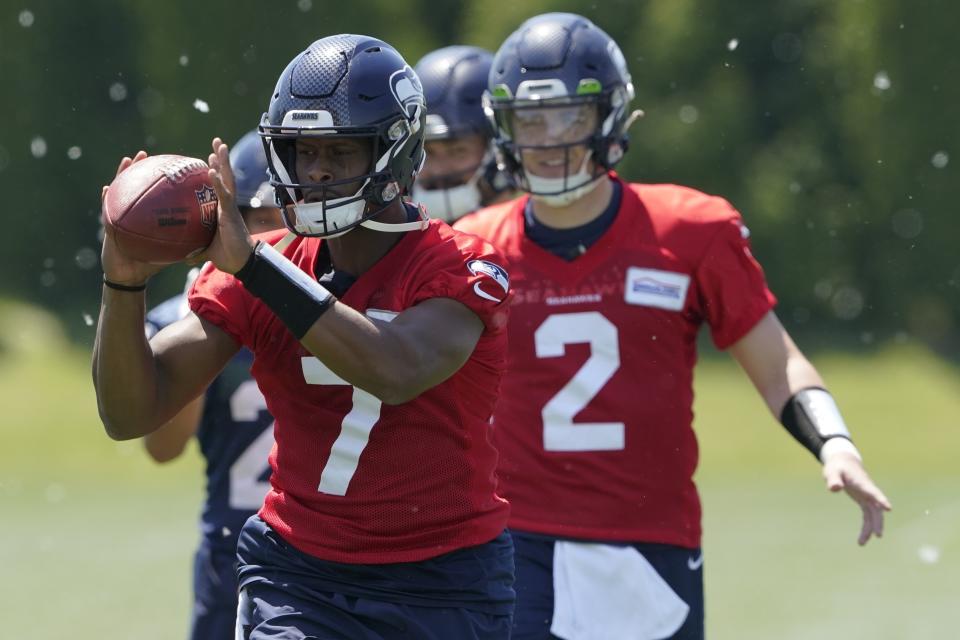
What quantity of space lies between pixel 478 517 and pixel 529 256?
1.50m

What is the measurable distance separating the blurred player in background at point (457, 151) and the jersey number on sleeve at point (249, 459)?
1287 millimetres

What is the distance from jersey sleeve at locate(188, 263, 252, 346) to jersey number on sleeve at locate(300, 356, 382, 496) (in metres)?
0.19

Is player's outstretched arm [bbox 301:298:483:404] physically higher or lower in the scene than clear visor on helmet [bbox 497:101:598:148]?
higher

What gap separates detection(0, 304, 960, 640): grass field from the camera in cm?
857

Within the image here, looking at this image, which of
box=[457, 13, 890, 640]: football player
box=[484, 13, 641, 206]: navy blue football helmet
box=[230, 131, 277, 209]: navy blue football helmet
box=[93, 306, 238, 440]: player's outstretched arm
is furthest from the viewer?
box=[230, 131, 277, 209]: navy blue football helmet

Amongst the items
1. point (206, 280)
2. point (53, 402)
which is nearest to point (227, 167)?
point (206, 280)

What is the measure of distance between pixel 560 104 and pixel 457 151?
4.67ft

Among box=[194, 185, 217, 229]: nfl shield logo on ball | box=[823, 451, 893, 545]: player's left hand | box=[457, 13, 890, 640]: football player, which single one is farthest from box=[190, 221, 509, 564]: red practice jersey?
A: box=[457, 13, 890, 640]: football player

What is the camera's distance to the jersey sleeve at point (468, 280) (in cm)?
343

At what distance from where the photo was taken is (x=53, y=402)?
15.7 metres

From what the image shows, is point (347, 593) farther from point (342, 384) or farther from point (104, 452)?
point (104, 452)

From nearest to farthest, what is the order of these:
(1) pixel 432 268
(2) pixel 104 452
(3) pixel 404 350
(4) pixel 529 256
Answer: (3) pixel 404 350 → (1) pixel 432 268 → (4) pixel 529 256 → (2) pixel 104 452

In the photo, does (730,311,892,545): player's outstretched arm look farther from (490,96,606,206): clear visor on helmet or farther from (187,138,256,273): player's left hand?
(187,138,256,273): player's left hand

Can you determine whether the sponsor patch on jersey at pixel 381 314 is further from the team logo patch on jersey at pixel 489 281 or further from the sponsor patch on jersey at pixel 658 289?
the sponsor patch on jersey at pixel 658 289
